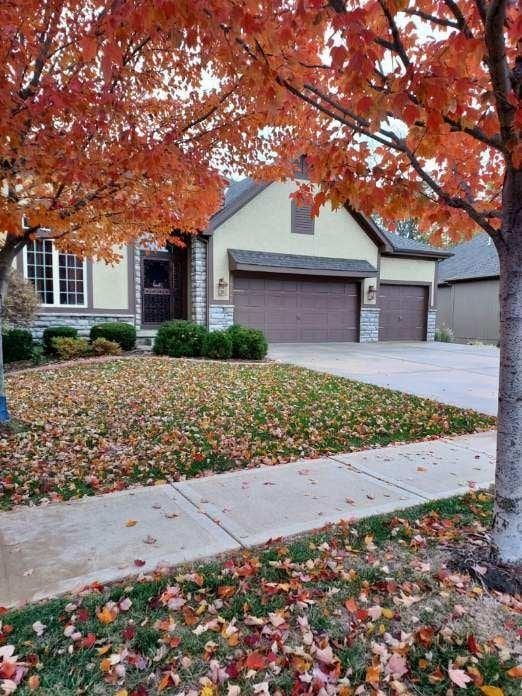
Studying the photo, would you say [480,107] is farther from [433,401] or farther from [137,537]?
[433,401]

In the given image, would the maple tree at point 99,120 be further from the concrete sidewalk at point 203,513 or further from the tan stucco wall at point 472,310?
the tan stucco wall at point 472,310

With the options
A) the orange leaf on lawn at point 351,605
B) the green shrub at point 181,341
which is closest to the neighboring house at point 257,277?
the green shrub at point 181,341

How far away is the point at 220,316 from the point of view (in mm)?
15023

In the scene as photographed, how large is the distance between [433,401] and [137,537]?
5492 mm

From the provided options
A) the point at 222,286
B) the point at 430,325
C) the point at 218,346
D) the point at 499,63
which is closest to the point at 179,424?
the point at 499,63

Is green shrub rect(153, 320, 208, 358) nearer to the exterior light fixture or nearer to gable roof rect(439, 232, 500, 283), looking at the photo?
the exterior light fixture

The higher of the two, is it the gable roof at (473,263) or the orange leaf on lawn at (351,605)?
the gable roof at (473,263)

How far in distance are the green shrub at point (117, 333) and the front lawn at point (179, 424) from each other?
3.34 meters

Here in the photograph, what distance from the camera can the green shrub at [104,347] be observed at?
11742 mm

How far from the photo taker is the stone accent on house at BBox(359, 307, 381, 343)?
57.4 feet

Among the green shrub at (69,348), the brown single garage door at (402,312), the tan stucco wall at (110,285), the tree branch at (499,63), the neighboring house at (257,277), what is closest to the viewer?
the tree branch at (499,63)

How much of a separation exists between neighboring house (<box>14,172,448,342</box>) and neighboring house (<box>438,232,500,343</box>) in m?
5.30

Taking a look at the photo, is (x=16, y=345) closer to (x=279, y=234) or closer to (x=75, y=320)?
(x=75, y=320)

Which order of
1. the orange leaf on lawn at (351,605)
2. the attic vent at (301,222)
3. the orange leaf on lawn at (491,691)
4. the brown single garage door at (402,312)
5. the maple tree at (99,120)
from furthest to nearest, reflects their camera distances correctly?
the brown single garage door at (402,312) < the attic vent at (301,222) < the maple tree at (99,120) < the orange leaf on lawn at (351,605) < the orange leaf on lawn at (491,691)
